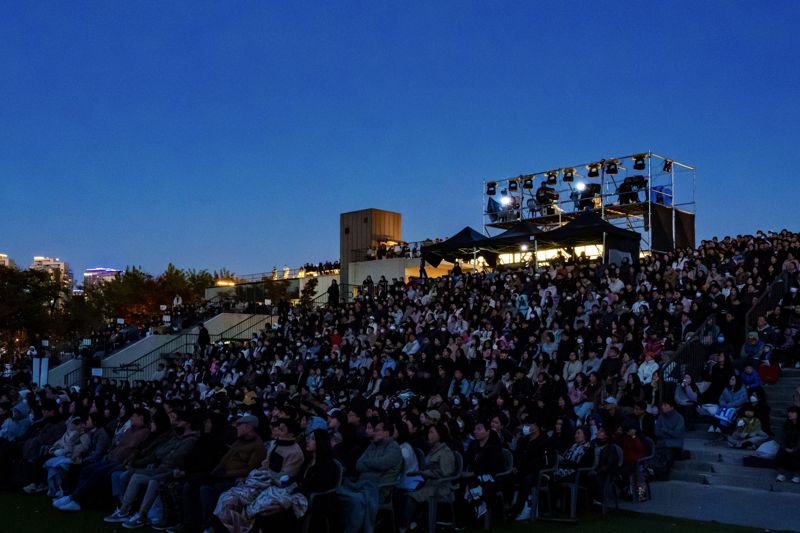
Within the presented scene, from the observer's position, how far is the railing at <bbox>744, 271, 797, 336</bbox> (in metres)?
14.1

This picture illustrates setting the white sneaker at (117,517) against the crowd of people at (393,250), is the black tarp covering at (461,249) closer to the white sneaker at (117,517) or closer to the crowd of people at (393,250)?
the crowd of people at (393,250)

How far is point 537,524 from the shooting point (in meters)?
8.64

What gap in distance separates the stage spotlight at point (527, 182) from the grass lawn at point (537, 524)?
2052cm

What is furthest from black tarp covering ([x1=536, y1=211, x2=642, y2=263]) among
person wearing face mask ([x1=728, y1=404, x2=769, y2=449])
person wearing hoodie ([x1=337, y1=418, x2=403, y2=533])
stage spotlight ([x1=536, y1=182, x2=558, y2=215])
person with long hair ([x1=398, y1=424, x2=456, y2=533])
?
person wearing hoodie ([x1=337, y1=418, x2=403, y2=533])

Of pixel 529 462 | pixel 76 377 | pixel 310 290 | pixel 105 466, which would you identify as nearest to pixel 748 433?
pixel 529 462

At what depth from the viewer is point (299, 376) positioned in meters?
19.3

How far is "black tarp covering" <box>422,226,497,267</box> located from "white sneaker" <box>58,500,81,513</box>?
16044 millimetres

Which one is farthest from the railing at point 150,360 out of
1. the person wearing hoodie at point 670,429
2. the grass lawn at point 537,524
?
the person wearing hoodie at point 670,429

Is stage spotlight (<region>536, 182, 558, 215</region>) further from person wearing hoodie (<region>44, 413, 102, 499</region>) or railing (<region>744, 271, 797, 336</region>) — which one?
person wearing hoodie (<region>44, 413, 102, 499</region>)

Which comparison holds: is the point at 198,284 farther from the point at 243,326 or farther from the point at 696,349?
the point at 696,349

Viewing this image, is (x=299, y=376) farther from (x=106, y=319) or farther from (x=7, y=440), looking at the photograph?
(x=106, y=319)

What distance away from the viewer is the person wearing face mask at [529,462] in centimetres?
888

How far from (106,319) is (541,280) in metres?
43.0

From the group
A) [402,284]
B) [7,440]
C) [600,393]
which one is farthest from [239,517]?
[402,284]
